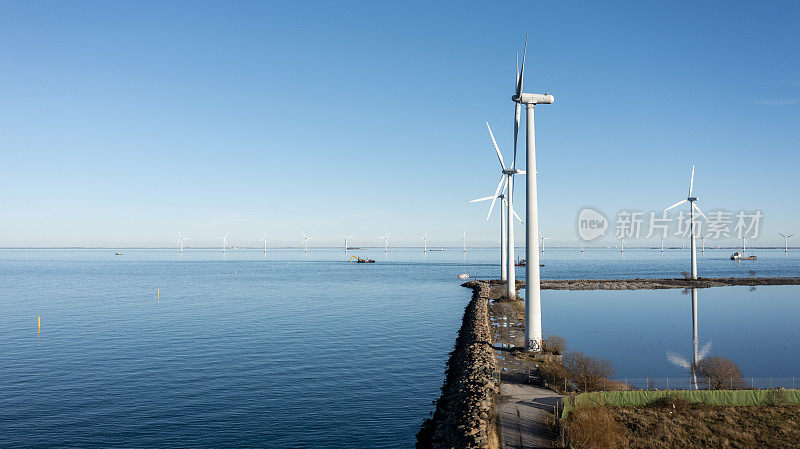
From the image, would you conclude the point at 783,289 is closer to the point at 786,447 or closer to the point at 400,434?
the point at 786,447

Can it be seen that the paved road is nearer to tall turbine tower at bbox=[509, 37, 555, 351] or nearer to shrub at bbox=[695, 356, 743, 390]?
tall turbine tower at bbox=[509, 37, 555, 351]

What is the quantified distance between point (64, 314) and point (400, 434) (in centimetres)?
6648

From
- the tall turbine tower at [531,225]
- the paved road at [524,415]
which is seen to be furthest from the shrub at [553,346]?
the paved road at [524,415]

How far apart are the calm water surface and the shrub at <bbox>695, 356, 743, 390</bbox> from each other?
261cm

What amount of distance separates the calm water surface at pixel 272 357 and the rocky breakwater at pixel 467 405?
123 centimetres

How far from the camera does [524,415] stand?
976 inches

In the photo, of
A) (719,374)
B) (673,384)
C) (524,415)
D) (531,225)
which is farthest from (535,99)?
(524,415)

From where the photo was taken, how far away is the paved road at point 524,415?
22.0 metres

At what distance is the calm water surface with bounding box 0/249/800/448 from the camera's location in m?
Result: 27.9

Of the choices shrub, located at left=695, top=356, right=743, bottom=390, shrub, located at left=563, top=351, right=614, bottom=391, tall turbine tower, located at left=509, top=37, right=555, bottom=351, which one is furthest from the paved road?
shrub, located at left=695, top=356, right=743, bottom=390

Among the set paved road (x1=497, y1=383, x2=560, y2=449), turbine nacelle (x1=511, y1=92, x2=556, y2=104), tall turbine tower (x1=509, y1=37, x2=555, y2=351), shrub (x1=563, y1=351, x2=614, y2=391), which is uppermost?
turbine nacelle (x1=511, y1=92, x2=556, y2=104)

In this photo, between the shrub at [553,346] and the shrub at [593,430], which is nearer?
the shrub at [593,430]

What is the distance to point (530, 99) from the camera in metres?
39.4

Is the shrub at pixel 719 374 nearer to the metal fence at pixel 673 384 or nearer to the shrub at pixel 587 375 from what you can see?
the metal fence at pixel 673 384
